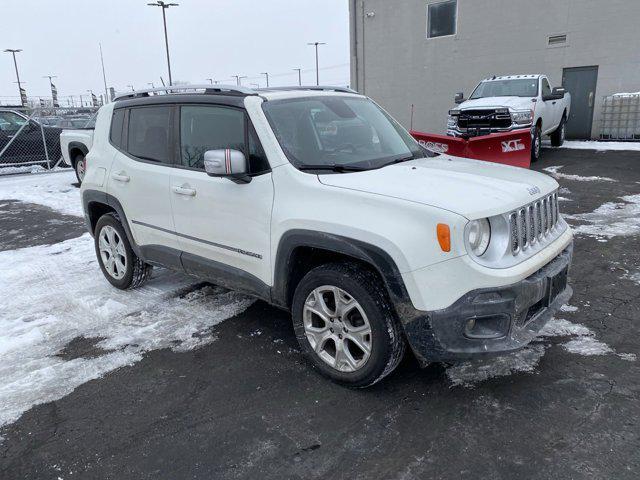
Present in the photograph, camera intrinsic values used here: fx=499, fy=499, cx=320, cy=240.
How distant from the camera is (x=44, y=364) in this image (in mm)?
3742

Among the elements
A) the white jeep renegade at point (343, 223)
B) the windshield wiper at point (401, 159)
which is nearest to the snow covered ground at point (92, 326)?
the white jeep renegade at point (343, 223)

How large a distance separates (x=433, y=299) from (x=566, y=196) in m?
7.05

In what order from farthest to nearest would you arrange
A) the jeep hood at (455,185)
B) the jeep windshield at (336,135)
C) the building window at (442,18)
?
the building window at (442,18)
the jeep windshield at (336,135)
the jeep hood at (455,185)

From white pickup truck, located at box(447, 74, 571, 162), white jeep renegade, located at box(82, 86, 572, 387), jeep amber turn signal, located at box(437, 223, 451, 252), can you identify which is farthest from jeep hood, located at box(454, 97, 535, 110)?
jeep amber turn signal, located at box(437, 223, 451, 252)

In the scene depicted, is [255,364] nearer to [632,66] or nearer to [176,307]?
[176,307]

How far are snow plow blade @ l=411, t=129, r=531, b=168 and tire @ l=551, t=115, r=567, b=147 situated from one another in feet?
24.6

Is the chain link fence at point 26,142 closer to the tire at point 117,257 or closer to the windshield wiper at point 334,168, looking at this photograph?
the tire at point 117,257

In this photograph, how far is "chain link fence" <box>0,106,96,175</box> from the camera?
45.5ft

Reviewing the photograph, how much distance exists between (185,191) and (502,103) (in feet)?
31.3

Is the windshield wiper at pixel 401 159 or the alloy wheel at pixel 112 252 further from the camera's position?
the alloy wheel at pixel 112 252

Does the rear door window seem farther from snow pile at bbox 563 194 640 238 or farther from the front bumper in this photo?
snow pile at bbox 563 194 640 238

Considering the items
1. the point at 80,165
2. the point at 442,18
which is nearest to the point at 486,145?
the point at 80,165

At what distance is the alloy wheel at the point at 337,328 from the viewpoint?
312cm

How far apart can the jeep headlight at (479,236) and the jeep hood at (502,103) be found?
30.9ft
